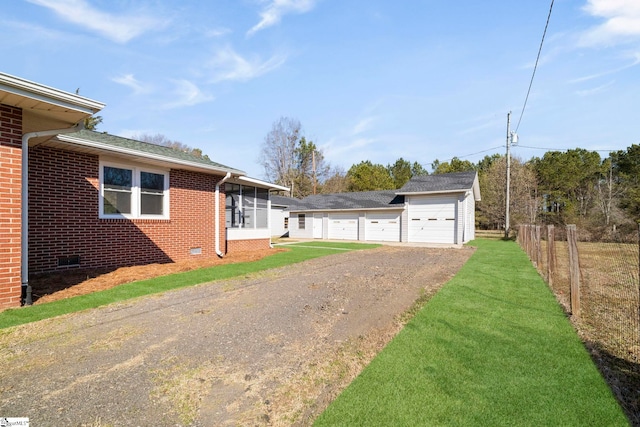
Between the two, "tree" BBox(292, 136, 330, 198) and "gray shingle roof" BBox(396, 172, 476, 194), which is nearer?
"gray shingle roof" BBox(396, 172, 476, 194)

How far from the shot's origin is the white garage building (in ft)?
66.0

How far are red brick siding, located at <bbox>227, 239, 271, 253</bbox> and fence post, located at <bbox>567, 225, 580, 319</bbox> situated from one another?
34.9 ft

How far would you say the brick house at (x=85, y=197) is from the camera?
16.5ft

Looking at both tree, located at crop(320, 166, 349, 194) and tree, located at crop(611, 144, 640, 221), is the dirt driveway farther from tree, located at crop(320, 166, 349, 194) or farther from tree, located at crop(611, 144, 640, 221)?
tree, located at crop(320, 166, 349, 194)

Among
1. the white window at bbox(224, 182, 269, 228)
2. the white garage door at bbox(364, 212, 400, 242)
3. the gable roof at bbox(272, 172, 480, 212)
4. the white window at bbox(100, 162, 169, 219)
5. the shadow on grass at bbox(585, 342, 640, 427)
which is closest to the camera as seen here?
the shadow on grass at bbox(585, 342, 640, 427)

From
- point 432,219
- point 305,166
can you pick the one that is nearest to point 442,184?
point 432,219

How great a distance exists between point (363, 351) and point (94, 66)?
608 inches

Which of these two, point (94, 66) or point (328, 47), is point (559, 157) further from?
point (94, 66)

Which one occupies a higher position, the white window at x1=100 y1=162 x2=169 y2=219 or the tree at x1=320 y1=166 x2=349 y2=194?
the tree at x1=320 y1=166 x2=349 y2=194

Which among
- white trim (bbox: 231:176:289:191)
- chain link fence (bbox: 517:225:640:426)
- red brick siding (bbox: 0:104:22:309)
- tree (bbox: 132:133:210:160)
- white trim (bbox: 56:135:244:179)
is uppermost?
tree (bbox: 132:133:210:160)

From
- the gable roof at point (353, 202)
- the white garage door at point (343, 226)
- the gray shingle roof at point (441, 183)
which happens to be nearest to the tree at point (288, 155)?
the gable roof at point (353, 202)

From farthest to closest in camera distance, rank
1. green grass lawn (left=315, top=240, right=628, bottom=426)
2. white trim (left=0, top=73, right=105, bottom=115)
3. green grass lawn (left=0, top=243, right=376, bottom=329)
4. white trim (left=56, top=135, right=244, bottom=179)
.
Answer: white trim (left=56, top=135, right=244, bottom=179), green grass lawn (left=0, top=243, right=376, bottom=329), white trim (left=0, top=73, right=105, bottom=115), green grass lawn (left=315, top=240, right=628, bottom=426)

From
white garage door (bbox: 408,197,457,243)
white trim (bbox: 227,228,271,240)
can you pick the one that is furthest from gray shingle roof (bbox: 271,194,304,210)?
white trim (bbox: 227,228,271,240)

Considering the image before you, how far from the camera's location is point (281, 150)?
39.3 m
